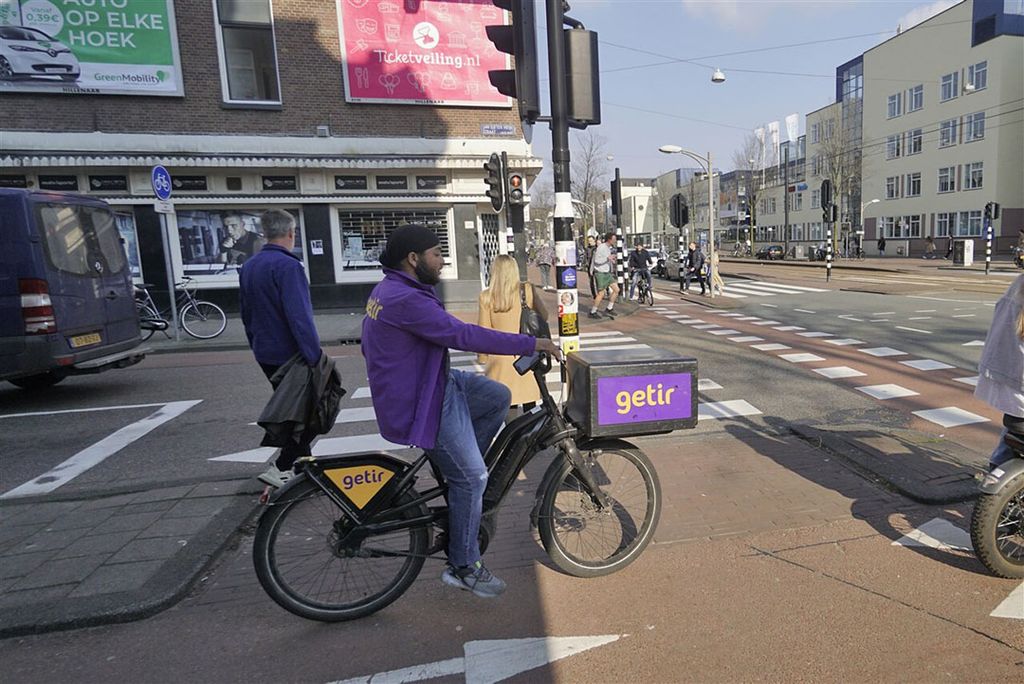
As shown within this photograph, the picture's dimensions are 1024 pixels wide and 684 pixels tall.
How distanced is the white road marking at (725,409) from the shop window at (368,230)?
36.7ft

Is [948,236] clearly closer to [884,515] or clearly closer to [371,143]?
[371,143]

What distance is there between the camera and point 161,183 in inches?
442

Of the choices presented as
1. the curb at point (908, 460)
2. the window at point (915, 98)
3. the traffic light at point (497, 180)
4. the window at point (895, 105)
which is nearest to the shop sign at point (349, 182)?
the traffic light at point (497, 180)

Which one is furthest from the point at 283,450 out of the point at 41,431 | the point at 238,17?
the point at 238,17

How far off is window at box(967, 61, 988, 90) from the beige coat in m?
50.0

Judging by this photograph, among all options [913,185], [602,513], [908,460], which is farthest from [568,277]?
[913,185]

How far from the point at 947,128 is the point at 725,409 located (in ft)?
165

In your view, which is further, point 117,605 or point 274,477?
point 274,477

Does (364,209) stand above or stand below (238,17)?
below

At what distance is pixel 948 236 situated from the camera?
42906 mm

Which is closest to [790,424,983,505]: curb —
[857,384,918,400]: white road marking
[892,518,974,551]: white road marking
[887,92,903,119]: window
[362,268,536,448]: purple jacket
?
[892,518,974,551]: white road marking

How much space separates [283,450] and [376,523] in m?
1.61

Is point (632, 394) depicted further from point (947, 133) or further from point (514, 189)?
point (947, 133)

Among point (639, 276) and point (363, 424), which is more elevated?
point (639, 276)
